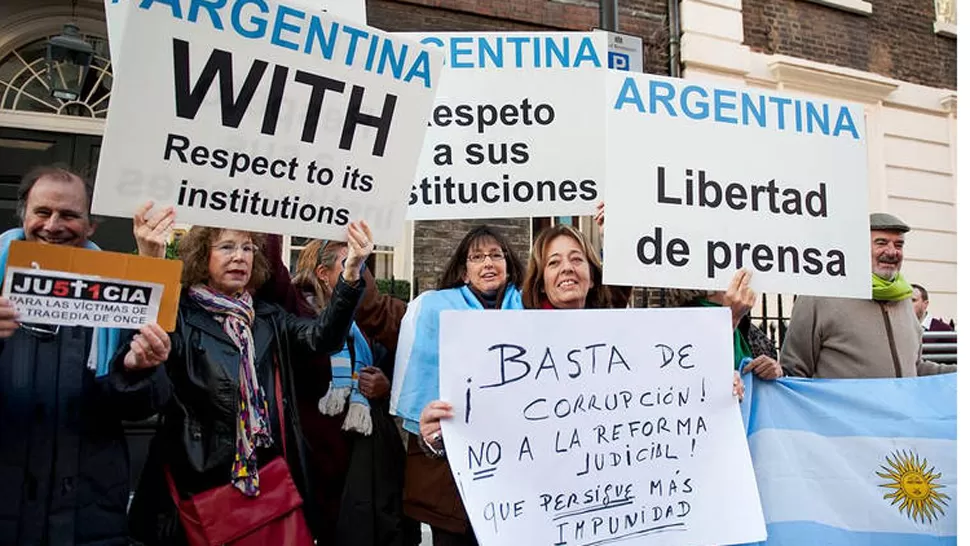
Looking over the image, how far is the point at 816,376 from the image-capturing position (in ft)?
11.1

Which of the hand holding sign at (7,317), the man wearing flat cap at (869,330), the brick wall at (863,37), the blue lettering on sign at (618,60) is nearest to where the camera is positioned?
the hand holding sign at (7,317)

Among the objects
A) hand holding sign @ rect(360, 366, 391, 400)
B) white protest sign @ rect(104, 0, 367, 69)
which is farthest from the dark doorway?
hand holding sign @ rect(360, 366, 391, 400)

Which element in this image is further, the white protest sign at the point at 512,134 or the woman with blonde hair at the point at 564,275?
the white protest sign at the point at 512,134

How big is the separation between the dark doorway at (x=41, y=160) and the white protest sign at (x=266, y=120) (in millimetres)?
4538

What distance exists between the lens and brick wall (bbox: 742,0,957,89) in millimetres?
8773

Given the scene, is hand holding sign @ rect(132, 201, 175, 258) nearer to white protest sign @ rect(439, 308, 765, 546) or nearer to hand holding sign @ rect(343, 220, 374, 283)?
hand holding sign @ rect(343, 220, 374, 283)

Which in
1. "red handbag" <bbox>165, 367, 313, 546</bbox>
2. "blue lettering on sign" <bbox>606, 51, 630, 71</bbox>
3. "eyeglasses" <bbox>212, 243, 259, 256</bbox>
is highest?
"blue lettering on sign" <bbox>606, 51, 630, 71</bbox>

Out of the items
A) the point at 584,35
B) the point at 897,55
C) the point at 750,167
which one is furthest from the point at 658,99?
the point at 897,55

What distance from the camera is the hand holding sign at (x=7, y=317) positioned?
1773 mm

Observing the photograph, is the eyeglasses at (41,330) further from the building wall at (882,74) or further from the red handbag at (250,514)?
the building wall at (882,74)

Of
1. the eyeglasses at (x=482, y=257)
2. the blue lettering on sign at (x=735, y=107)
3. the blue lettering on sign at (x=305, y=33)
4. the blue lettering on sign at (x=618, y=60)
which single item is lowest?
the eyeglasses at (x=482, y=257)

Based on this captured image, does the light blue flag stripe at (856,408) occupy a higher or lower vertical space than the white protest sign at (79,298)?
lower

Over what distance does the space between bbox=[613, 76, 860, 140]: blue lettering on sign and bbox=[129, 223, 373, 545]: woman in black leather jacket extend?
1048 mm

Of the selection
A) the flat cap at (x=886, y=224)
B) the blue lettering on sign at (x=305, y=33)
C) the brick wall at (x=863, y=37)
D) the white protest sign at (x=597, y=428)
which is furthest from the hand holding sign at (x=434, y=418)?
the brick wall at (x=863, y=37)
